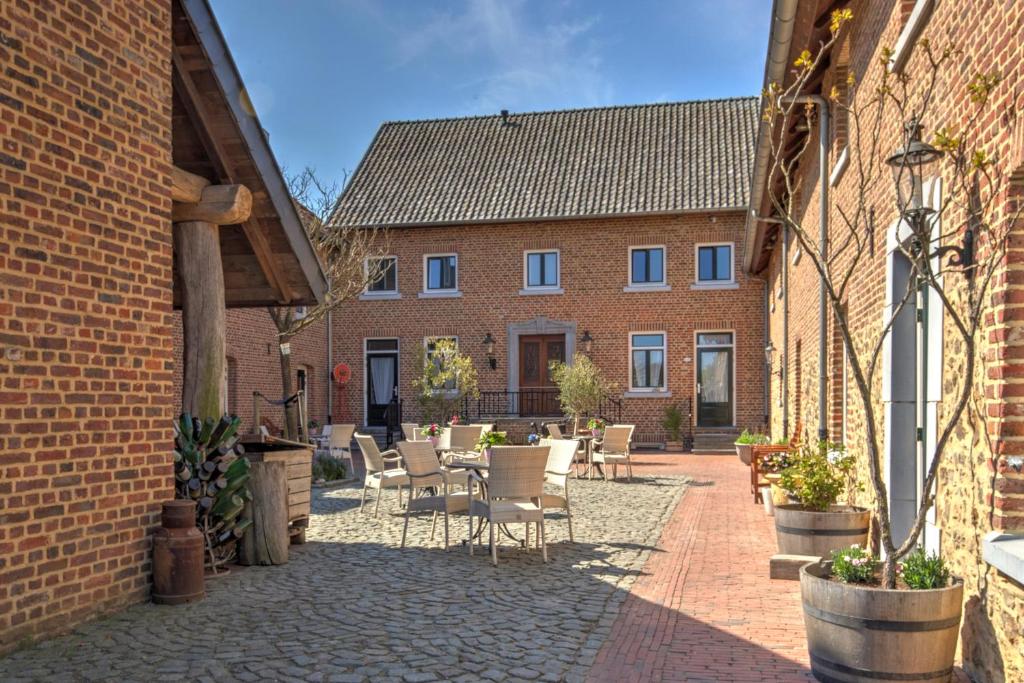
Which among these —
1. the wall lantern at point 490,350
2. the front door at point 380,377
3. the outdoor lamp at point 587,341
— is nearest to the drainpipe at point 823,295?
the outdoor lamp at point 587,341

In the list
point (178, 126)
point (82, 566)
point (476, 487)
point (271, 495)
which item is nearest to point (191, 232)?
point (178, 126)

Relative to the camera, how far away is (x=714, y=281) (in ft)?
72.9

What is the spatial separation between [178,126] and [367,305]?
1720 centimetres

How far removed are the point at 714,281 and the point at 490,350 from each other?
5962mm

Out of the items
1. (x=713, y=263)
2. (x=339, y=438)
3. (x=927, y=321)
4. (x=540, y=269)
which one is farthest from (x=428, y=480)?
(x=713, y=263)

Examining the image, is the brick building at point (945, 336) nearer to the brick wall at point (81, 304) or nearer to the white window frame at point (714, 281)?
the brick wall at point (81, 304)

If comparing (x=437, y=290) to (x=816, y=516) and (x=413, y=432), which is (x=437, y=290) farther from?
(x=816, y=516)

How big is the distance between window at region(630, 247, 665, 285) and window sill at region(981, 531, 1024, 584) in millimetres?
Answer: 19007

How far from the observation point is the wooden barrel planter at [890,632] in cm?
372

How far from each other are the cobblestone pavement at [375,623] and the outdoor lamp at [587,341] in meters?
14.6

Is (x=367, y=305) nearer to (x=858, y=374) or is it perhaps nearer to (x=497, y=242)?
(x=497, y=242)

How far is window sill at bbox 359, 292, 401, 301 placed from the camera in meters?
24.0

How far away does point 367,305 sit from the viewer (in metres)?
24.2

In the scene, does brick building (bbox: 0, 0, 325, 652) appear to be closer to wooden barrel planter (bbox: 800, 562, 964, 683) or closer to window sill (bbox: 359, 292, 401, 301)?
wooden barrel planter (bbox: 800, 562, 964, 683)
